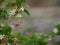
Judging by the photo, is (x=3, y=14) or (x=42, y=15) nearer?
(x=3, y=14)

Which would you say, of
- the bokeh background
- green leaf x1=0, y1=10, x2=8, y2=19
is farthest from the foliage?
the bokeh background

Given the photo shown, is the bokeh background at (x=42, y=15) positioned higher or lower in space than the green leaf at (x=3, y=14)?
lower

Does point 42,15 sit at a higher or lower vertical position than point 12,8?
lower

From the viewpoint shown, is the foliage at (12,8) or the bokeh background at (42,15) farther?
the bokeh background at (42,15)

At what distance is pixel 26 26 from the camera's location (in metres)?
3.99

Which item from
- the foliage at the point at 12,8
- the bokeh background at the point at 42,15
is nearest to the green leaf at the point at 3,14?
the foliage at the point at 12,8

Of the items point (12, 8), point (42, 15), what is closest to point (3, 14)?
point (12, 8)

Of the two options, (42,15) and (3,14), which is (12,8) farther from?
(42,15)

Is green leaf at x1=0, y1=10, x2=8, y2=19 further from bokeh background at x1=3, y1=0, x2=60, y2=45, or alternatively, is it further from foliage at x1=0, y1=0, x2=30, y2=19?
bokeh background at x1=3, y1=0, x2=60, y2=45

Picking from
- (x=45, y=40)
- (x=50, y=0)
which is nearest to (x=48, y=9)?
(x=50, y=0)

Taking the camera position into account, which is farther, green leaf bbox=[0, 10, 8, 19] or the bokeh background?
the bokeh background

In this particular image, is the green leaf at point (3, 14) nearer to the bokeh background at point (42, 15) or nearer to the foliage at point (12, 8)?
the foliage at point (12, 8)

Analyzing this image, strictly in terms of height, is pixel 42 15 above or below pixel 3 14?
below

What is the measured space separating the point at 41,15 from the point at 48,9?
29cm
